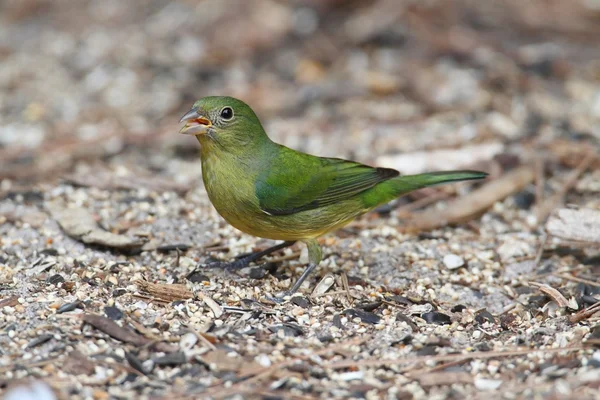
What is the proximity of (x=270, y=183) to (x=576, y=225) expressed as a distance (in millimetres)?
2066

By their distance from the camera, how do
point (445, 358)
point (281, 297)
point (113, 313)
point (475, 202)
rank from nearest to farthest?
point (445, 358), point (113, 313), point (281, 297), point (475, 202)

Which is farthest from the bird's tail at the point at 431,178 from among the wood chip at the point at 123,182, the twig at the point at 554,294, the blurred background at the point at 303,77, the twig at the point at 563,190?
the wood chip at the point at 123,182

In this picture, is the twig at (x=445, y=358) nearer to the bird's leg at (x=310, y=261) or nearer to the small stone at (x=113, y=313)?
the bird's leg at (x=310, y=261)

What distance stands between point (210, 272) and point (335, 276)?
2.54 ft

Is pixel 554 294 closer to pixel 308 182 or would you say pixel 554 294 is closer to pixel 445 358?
pixel 445 358

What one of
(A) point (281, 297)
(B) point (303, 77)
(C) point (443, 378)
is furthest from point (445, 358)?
(B) point (303, 77)

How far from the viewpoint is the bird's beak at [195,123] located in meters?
4.89

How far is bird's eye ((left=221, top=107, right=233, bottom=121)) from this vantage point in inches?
197

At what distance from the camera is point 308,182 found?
5125 mm

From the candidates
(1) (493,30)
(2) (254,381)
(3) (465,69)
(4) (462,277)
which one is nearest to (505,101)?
(3) (465,69)

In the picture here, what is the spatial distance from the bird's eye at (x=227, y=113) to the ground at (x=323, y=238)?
93 cm

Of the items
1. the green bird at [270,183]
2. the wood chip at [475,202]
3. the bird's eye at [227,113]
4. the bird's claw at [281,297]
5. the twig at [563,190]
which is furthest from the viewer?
the twig at [563,190]

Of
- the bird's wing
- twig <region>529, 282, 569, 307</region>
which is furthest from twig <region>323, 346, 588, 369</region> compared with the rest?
the bird's wing

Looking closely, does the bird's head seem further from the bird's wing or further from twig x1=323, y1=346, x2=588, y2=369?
twig x1=323, y1=346, x2=588, y2=369
